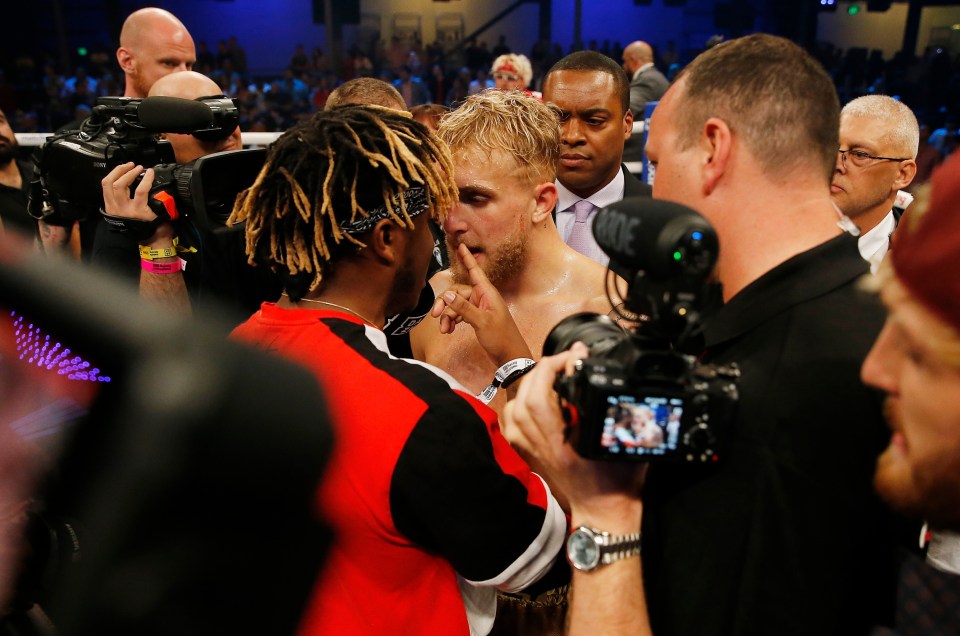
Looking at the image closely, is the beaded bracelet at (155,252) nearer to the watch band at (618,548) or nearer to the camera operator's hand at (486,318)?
the camera operator's hand at (486,318)

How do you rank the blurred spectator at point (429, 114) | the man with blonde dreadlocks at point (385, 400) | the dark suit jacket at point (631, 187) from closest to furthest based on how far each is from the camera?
the man with blonde dreadlocks at point (385, 400) → the dark suit jacket at point (631, 187) → the blurred spectator at point (429, 114)

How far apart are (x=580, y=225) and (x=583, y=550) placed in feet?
9.04

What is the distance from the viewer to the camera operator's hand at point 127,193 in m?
2.40

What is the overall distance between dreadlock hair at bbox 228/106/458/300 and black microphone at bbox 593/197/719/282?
24.2 inches

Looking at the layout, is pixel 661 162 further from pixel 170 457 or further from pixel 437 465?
pixel 170 457

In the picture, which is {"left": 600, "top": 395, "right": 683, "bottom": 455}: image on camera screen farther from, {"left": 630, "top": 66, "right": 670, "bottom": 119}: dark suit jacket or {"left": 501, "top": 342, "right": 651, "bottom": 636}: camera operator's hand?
{"left": 630, "top": 66, "right": 670, "bottom": 119}: dark suit jacket

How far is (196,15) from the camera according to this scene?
58.0 ft

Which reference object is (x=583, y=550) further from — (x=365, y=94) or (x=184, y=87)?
(x=365, y=94)

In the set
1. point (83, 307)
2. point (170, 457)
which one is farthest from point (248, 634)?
point (83, 307)

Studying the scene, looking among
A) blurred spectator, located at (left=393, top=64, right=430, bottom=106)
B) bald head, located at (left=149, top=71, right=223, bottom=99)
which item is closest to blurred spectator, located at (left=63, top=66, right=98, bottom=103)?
blurred spectator, located at (left=393, top=64, right=430, bottom=106)

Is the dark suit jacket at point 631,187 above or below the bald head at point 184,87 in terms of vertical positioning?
below

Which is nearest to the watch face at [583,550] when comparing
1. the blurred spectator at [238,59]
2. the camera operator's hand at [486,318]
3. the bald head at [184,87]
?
the camera operator's hand at [486,318]

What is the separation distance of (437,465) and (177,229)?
1782mm

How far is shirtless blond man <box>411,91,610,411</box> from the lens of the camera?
89.4 inches
